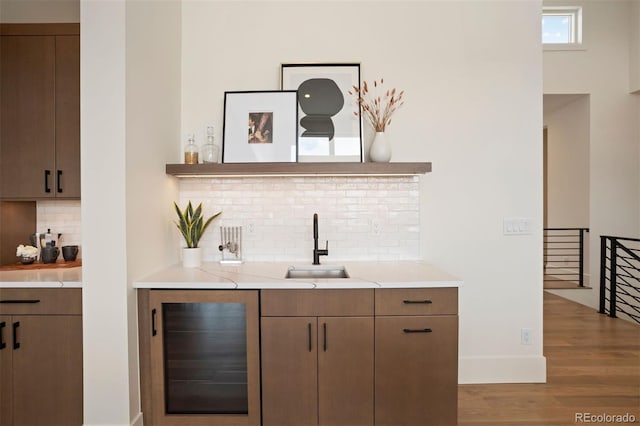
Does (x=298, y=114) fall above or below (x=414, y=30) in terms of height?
below

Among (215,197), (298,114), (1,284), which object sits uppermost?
(298,114)

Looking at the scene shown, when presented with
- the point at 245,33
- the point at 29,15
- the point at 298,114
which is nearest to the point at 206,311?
the point at 298,114

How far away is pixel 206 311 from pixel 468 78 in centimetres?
247

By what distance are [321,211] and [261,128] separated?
2.49 ft

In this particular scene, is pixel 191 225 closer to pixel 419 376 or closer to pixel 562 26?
pixel 419 376

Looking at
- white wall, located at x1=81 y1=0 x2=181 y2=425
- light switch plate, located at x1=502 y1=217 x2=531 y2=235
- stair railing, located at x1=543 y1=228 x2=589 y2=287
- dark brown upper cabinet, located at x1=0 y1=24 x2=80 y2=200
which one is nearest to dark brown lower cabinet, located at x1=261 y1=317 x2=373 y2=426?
white wall, located at x1=81 y1=0 x2=181 y2=425

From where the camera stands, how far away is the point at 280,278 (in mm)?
2186

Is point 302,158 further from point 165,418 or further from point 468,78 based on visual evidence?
point 165,418

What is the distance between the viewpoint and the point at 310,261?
2764mm

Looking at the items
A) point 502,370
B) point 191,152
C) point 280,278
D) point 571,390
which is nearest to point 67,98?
point 191,152

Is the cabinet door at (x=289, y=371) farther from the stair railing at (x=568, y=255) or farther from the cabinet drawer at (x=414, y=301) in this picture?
the stair railing at (x=568, y=255)

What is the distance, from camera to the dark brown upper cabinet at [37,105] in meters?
2.39

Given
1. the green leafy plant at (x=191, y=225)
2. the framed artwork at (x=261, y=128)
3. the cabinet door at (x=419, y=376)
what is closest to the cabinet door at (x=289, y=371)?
the cabinet door at (x=419, y=376)

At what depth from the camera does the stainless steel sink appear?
2586mm
